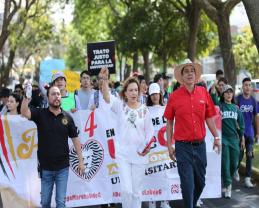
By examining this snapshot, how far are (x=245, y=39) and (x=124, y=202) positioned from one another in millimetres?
47069

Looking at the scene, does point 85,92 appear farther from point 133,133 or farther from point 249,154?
point 249,154

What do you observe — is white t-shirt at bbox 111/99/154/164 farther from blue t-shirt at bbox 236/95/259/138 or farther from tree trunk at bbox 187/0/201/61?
tree trunk at bbox 187/0/201/61

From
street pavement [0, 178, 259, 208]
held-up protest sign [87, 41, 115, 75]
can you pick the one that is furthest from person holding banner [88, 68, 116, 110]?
street pavement [0, 178, 259, 208]

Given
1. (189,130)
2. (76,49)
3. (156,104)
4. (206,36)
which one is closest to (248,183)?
(156,104)

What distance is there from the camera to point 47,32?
31938 millimetres

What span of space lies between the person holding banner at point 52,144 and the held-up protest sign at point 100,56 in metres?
2.47

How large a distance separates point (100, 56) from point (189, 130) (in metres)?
2.90

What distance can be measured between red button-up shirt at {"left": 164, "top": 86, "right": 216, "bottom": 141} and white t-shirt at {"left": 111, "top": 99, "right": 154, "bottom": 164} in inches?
14.6

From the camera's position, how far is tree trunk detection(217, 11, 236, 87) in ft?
51.6

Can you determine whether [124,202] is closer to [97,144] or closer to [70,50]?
[97,144]

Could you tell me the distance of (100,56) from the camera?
29.7 feet

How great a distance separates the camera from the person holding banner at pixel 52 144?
21.4 ft

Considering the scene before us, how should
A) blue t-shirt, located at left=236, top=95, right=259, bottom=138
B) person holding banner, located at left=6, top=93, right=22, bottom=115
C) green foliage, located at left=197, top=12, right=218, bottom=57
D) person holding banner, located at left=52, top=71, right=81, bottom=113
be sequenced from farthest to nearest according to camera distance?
green foliage, located at left=197, top=12, right=218, bottom=57 → blue t-shirt, located at left=236, top=95, right=259, bottom=138 → person holding banner, located at left=52, top=71, right=81, bottom=113 → person holding banner, located at left=6, top=93, right=22, bottom=115

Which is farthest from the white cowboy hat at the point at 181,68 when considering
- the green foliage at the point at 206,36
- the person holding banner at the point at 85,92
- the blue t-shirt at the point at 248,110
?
the green foliage at the point at 206,36
